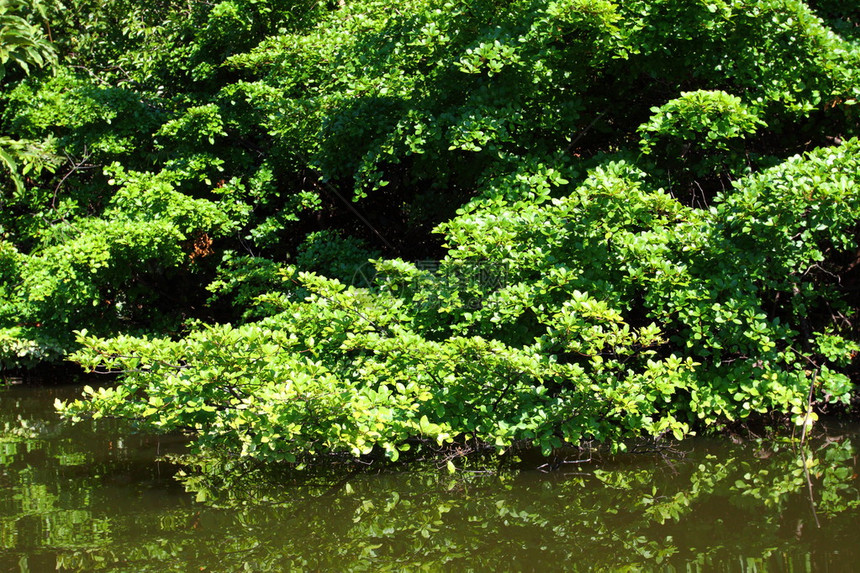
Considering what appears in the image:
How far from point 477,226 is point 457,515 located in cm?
195

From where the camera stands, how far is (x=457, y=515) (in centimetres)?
436

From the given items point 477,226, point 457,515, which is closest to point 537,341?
point 477,226

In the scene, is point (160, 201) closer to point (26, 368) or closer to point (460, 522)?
point (26, 368)

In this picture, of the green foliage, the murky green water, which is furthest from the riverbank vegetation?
the murky green water

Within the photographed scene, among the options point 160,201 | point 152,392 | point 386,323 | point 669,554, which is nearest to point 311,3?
point 160,201

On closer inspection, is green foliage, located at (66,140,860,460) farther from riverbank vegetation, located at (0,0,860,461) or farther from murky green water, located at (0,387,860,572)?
murky green water, located at (0,387,860,572)

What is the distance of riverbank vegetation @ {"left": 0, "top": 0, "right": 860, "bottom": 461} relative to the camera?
15.9ft

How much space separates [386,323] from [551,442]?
1.39 m

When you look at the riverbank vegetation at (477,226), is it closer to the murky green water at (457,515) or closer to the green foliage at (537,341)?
the green foliage at (537,341)

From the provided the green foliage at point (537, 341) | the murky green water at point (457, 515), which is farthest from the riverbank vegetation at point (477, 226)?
the murky green water at point (457, 515)

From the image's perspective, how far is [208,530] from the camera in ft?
13.9

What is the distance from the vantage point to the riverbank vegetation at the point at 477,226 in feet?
15.9

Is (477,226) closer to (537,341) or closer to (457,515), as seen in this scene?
(537,341)

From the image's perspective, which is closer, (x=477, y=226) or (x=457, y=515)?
(x=457, y=515)
